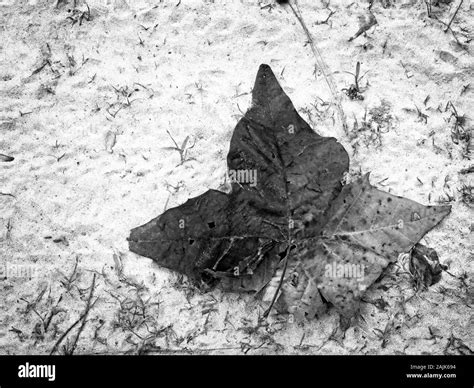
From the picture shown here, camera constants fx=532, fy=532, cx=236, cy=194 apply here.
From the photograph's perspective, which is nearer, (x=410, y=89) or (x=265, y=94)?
(x=265, y=94)

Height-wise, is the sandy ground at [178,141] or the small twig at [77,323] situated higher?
the sandy ground at [178,141]

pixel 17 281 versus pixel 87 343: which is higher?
pixel 17 281

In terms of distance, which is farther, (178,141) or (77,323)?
(178,141)

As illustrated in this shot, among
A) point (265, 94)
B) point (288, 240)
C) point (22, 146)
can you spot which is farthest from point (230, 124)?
point (22, 146)

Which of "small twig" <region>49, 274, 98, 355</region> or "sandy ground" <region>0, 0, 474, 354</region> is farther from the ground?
"sandy ground" <region>0, 0, 474, 354</region>

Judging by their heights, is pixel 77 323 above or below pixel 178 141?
below
